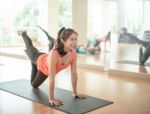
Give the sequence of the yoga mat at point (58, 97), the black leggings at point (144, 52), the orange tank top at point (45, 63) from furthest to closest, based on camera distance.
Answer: the black leggings at point (144, 52) → the orange tank top at point (45, 63) → the yoga mat at point (58, 97)

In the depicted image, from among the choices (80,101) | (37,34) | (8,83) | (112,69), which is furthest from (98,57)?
(80,101)

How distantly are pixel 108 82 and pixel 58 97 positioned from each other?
49.2 inches

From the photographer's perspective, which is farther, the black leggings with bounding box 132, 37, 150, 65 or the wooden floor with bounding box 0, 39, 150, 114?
the black leggings with bounding box 132, 37, 150, 65

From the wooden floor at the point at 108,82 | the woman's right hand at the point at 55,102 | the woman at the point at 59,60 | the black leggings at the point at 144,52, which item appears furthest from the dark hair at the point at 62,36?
the black leggings at the point at 144,52

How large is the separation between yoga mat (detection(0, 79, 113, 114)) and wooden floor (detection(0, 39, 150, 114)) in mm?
89

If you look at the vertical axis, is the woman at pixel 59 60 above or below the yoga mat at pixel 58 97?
above

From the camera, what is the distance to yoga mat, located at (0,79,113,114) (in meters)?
2.68

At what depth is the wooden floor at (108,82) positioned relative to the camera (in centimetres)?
272

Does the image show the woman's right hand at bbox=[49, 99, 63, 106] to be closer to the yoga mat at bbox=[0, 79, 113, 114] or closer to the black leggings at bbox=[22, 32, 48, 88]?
the yoga mat at bbox=[0, 79, 113, 114]

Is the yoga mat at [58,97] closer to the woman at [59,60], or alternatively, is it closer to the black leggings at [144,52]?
the woman at [59,60]

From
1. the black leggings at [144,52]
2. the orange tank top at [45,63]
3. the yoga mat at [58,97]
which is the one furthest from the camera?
the black leggings at [144,52]

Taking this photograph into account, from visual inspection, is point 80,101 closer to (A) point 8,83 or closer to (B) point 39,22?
(A) point 8,83

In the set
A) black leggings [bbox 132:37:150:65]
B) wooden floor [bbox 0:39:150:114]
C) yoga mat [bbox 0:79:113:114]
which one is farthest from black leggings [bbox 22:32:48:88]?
black leggings [bbox 132:37:150:65]

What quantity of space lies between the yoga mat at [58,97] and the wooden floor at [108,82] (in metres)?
0.09
